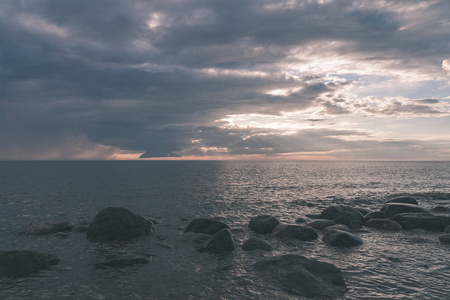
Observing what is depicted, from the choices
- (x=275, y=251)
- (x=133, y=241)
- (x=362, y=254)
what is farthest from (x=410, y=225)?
(x=133, y=241)

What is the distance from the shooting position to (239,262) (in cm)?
1364

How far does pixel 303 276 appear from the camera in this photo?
35.9ft

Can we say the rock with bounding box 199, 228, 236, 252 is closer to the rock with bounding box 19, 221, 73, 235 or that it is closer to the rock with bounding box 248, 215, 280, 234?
the rock with bounding box 248, 215, 280, 234

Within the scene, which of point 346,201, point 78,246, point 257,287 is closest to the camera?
point 257,287

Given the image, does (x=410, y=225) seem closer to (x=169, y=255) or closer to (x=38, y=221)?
(x=169, y=255)

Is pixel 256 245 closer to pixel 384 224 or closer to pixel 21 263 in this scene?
pixel 384 224

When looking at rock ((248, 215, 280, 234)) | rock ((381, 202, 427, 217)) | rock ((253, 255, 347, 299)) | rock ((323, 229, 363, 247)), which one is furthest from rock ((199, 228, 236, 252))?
rock ((381, 202, 427, 217))

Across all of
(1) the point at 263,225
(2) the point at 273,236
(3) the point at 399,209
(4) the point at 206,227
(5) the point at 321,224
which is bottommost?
(2) the point at 273,236

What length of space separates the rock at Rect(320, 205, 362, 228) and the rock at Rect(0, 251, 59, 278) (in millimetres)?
19680

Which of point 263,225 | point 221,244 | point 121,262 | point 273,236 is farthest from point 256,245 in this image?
point 121,262

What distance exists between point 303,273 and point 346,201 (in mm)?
28496

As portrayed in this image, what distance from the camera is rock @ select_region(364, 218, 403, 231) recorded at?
2039 cm

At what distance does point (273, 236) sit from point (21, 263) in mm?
14045

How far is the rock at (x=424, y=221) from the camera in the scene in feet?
65.6
